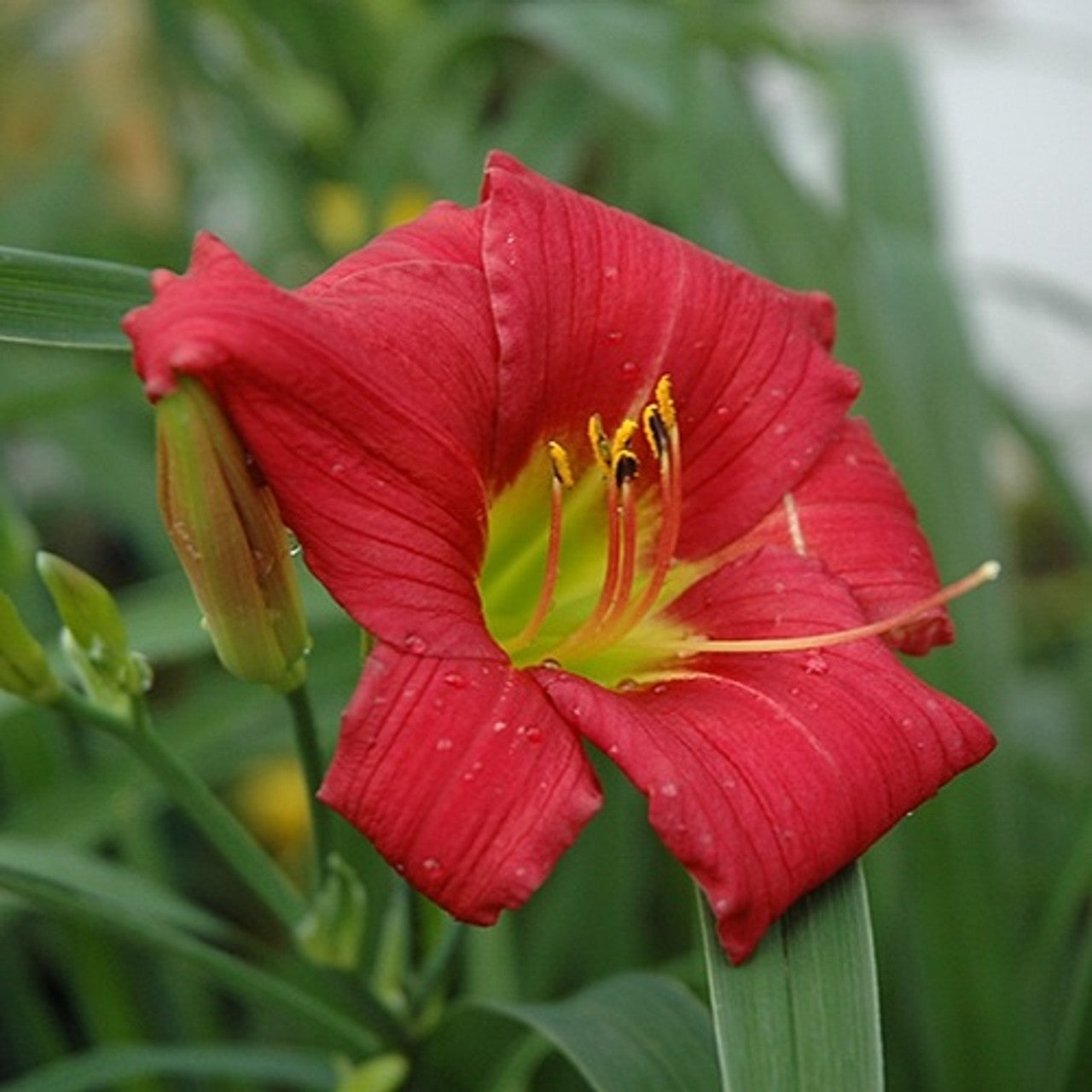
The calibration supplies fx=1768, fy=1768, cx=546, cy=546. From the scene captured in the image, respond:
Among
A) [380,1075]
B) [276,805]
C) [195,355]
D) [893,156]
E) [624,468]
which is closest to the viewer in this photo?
[195,355]

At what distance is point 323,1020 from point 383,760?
0.25 m

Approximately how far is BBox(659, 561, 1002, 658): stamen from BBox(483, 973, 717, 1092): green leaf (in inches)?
5.1

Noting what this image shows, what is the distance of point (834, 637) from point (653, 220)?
76 cm

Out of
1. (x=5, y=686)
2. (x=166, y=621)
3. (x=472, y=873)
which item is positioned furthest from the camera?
(x=166, y=621)

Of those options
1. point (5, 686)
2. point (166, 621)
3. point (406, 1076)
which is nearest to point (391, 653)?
point (5, 686)

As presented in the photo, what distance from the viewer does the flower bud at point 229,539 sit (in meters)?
0.48

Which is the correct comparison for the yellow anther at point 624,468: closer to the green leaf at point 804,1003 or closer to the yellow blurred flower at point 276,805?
the green leaf at point 804,1003

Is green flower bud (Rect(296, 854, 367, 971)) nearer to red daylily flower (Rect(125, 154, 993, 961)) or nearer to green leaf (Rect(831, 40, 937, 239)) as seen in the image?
red daylily flower (Rect(125, 154, 993, 961))

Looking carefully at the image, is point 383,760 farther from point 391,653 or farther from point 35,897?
point 35,897

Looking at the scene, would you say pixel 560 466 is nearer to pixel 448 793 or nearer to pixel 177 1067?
pixel 448 793

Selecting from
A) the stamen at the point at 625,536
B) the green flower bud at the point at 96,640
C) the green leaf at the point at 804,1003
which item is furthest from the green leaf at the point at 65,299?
the green leaf at the point at 804,1003

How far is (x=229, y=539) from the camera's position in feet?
1.67

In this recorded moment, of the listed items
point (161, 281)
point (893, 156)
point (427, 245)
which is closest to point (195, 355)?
point (161, 281)

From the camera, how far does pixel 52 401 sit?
0.93 m
